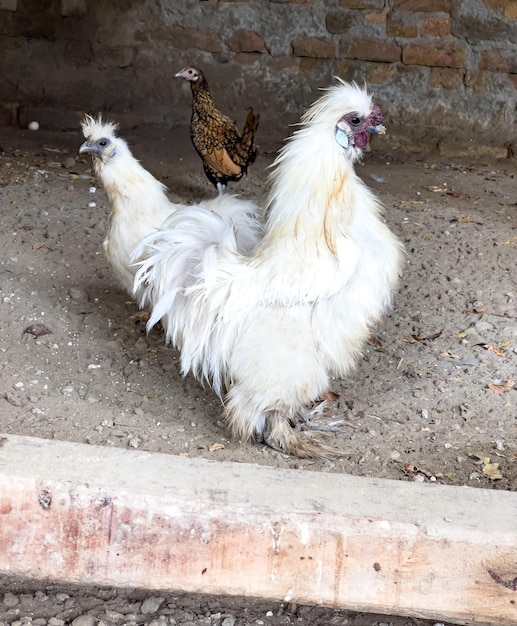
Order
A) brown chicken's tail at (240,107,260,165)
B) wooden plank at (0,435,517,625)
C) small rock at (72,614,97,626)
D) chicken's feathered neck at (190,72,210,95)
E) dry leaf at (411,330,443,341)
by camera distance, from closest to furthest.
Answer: wooden plank at (0,435,517,625) → small rock at (72,614,97,626) → dry leaf at (411,330,443,341) → brown chicken's tail at (240,107,260,165) → chicken's feathered neck at (190,72,210,95)

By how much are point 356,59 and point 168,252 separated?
4.00 metres

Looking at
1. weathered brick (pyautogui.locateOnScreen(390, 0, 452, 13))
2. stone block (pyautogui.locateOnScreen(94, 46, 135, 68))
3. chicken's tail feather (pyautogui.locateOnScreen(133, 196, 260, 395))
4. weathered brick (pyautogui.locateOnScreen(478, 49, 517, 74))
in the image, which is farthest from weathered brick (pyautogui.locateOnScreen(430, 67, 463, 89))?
chicken's tail feather (pyautogui.locateOnScreen(133, 196, 260, 395))

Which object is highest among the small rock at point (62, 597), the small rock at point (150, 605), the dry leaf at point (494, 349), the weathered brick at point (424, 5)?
the weathered brick at point (424, 5)

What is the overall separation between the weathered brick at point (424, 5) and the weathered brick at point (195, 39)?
1.43 metres

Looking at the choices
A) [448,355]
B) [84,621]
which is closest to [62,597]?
[84,621]

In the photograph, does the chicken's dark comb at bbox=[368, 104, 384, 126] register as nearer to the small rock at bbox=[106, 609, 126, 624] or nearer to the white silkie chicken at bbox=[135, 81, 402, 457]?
the white silkie chicken at bbox=[135, 81, 402, 457]

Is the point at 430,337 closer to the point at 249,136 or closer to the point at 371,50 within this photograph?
the point at 249,136

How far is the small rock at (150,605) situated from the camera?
215 centimetres

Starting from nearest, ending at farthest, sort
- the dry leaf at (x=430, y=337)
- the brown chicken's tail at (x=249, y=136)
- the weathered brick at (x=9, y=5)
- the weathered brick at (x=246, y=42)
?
the dry leaf at (x=430, y=337), the brown chicken's tail at (x=249, y=136), the weathered brick at (x=246, y=42), the weathered brick at (x=9, y=5)

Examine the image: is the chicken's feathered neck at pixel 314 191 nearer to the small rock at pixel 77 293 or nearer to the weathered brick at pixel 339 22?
the small rock at pixel 77 293

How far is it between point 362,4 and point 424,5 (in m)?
0.47

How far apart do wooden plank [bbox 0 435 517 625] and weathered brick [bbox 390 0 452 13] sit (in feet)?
16.3

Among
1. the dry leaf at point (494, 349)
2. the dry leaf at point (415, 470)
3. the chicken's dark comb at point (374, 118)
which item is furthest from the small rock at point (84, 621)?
the dry leaf at point (494, 349)

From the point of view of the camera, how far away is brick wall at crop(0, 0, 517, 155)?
241 inches
